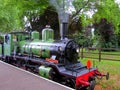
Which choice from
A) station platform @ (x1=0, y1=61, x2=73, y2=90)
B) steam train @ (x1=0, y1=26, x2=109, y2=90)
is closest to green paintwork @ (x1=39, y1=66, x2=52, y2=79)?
steam train @ (x1=0, y1=26, x2=109, y2=90)

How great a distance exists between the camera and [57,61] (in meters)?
10.1

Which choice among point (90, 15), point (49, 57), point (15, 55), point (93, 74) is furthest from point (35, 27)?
point (93, 74)

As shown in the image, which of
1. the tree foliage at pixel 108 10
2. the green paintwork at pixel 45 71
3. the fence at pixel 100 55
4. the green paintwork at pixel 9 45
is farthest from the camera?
the tree foliage at pixel 108 10

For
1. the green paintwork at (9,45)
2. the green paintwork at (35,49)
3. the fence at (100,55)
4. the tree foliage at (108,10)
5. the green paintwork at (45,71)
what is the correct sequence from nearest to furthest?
the green paintwork at (45,71), the green paintwork at (35,49), the green paintwork at (9,45), the fence at (100,55), the tree foliage at (108,10)

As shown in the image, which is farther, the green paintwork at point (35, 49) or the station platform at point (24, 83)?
the green paintwork at point (35, 49)

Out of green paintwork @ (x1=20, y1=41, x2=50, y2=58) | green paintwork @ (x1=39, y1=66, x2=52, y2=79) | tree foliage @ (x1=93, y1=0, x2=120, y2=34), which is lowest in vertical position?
green paintwork @ (x1=39, y1=66, x2=52, y2=79)

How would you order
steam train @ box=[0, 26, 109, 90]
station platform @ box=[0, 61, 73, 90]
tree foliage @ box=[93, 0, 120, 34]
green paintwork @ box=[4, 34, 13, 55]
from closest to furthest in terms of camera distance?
station platform @ box=[0, 61, 73, 90] → steam train @ box=[0, 26, 109, 90] → green paintwork @ box=[4, 34, 13, 55] → tree foliage @ box=[93, 0, 120, 34]

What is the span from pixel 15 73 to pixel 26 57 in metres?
2.31

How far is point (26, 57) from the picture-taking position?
1252 centimetres

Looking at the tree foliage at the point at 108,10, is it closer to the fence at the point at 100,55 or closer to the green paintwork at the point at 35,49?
the fence at the point at 100,55

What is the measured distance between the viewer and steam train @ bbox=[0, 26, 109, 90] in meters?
9.21

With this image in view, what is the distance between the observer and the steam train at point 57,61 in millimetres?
9211

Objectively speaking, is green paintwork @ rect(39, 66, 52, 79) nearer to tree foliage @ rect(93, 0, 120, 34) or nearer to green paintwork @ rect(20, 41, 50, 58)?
green paintwork @ rect(20, 41, 50, 58)

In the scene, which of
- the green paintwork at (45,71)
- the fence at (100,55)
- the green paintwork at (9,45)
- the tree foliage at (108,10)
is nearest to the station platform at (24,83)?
the green paintwork at (45,71)
